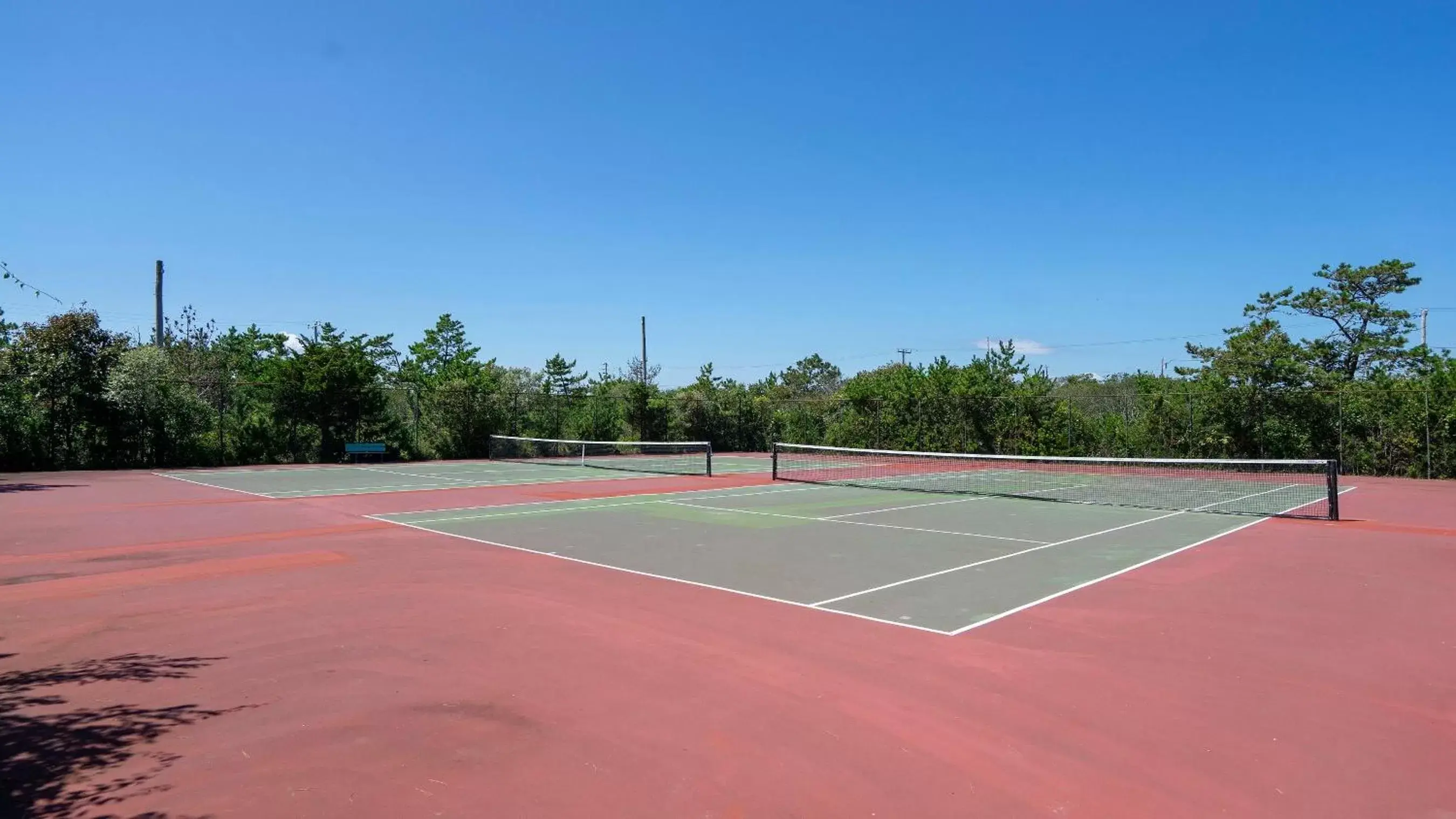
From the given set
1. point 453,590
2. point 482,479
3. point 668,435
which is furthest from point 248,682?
point 668,435

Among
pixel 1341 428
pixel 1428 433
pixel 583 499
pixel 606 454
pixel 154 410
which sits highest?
pixel 154 410

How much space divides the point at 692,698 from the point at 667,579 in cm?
385

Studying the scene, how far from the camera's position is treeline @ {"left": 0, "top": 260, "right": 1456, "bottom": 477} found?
990 inches

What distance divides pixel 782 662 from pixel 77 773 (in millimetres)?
4185

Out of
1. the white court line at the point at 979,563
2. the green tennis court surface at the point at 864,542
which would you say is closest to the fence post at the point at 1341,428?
the green tennis court surface at the point at 864,542

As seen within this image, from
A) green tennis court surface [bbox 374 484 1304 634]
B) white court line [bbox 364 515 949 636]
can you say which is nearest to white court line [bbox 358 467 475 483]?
green tennis court surface [bbox 374 484 1304 634]

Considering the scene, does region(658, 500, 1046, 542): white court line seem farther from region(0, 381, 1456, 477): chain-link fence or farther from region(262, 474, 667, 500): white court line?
region(0, 381, 1456, 477): chain-link fence

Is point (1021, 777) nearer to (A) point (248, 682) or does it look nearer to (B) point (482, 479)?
(A) point (248, 682)

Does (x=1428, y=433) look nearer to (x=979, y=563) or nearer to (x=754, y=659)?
(x=979, y=563)

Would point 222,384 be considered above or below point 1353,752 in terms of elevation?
above

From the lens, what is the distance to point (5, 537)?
39.2 feet

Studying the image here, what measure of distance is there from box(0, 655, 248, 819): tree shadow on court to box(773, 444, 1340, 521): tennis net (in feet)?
47.0

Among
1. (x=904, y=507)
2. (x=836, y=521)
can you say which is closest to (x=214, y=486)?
(x=836, y=521)

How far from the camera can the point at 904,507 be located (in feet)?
53.8
